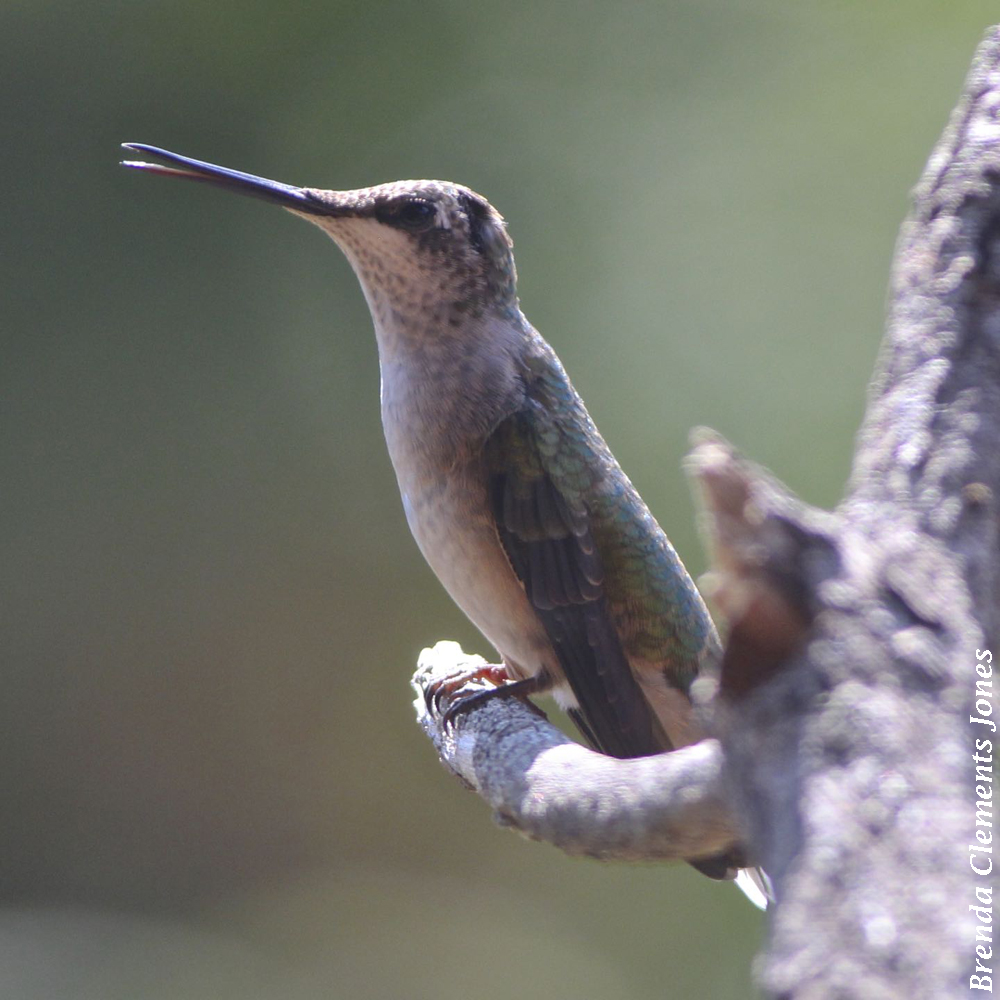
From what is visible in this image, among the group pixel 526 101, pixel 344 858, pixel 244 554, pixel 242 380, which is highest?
pixel 526 101

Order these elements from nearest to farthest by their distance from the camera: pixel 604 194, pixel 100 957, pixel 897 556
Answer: pixel 897 556, pixel 100 957, pixel 604 194

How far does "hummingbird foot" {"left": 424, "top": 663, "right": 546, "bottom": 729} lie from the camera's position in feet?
7.98

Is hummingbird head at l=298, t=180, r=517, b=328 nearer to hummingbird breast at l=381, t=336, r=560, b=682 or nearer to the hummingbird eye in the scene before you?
the hummingbird eye

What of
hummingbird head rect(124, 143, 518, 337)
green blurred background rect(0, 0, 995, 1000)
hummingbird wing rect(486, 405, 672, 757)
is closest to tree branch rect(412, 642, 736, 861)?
hummingbird wing rect(486, 405, 672, 757)

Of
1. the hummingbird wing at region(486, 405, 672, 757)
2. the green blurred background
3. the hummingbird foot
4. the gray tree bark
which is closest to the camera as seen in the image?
the gray tree bark

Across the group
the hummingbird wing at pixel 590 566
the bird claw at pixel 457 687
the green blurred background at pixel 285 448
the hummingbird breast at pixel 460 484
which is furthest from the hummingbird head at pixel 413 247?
the green blurred background at pixel 285 448

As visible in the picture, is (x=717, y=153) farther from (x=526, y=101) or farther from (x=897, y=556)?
(x=897, y=556)

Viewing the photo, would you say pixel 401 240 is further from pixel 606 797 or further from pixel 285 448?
pixel 285 448

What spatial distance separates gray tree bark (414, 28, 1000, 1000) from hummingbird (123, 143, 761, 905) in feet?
4.13

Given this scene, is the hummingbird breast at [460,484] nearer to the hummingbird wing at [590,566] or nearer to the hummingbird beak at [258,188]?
the hummingbird wing at [590,566]

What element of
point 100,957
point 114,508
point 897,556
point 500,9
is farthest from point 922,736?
point 500,9

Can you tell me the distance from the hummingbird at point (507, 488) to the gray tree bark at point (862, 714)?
49.6 inches

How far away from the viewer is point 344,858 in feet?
23.4

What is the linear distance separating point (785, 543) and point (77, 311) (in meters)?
7.06
